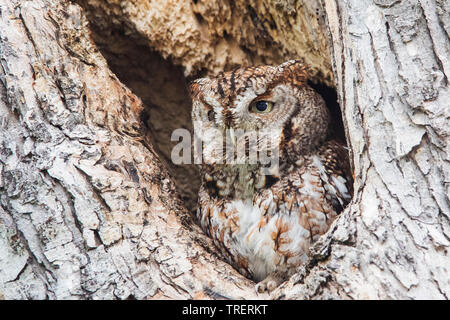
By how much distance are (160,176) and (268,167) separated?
497mm

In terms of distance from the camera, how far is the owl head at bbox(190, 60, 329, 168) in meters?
2.03

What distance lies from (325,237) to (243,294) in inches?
15.5

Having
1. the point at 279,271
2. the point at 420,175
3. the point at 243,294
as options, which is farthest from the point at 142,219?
the point at 420,175

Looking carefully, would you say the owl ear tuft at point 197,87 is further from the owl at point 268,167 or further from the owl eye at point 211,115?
the owl eye at point 211,115

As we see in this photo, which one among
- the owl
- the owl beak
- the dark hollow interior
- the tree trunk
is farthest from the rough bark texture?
the dark hollow interior

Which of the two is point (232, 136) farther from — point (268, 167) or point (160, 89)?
point (160, 89)

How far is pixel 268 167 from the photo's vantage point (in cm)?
212

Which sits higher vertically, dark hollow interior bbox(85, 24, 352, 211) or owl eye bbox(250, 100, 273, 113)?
dark hollow interior bbox(85, 24, 352, 211)

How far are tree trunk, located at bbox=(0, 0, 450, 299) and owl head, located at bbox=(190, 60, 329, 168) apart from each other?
27cm

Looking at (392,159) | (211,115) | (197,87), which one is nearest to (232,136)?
(211,115)

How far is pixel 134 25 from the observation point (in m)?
2.61

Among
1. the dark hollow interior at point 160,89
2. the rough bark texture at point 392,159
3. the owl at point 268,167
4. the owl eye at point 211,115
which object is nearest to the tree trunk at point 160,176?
the rough bark texture at point 392,159

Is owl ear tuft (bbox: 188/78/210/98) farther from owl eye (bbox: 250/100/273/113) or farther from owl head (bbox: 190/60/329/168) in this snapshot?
owl eye (bbox: 250/100/273/113)

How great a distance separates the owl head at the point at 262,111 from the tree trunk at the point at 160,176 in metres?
0.27
